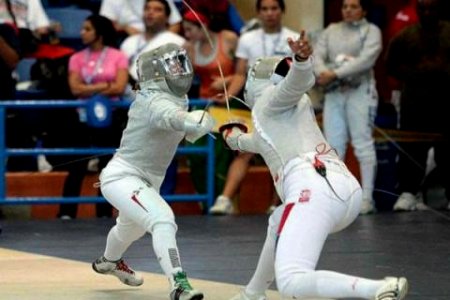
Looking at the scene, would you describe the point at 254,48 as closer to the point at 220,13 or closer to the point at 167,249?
the point at 220,13

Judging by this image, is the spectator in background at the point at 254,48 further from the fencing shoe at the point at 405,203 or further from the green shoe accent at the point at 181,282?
the green shoe accent at the point at 181,282

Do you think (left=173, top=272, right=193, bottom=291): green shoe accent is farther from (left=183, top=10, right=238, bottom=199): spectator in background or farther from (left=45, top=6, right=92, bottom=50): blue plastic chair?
(left=45, top=6, right=92, bottom=50): blue plastic chair

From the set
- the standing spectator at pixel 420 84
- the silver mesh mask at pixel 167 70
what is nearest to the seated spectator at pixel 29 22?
the standing spectator at pixel 420 84

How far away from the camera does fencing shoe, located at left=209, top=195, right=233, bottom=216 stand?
1118cm

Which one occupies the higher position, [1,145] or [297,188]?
[297,188]

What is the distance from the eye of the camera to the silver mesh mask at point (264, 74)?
22.0 feet

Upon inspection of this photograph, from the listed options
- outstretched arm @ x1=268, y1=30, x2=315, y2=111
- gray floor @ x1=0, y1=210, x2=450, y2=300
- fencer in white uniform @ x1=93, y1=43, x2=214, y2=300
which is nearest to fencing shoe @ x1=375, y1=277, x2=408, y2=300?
outstretched arm @ x1=268, y1=30, x2=315, y2=111

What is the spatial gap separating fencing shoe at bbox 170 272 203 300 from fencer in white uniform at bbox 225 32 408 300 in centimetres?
30

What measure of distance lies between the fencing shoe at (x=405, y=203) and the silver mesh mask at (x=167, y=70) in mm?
4393

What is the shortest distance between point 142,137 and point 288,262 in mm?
1548

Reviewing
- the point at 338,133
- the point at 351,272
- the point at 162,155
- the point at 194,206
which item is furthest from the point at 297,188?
the point at 194,206

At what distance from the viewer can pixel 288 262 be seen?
6055 millimetres

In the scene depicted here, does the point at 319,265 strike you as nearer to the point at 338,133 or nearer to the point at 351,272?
the point at 351,272

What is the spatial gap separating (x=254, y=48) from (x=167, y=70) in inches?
153
